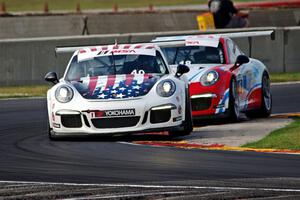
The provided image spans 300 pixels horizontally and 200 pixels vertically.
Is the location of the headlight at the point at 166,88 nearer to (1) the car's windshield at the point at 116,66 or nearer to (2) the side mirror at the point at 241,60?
(1) the car's windshield at the point at 116,66

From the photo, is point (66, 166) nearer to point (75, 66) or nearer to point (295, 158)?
point (295, 158)

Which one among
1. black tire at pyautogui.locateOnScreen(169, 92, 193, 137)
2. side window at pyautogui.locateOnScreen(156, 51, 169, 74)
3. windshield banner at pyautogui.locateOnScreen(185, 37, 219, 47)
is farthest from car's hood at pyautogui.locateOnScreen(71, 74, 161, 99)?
windshield banner at pyautogui.locateOnScreen(185, 37, 219, 47)

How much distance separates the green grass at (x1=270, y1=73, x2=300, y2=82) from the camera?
87.3 feet

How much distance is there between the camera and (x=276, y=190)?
35.3 feet

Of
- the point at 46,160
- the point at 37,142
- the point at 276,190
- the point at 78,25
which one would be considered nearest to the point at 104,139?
the point at 37,142

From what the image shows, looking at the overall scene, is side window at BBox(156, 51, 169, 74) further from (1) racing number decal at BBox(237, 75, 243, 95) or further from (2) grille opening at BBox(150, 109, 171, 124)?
(1) racing number decal at BBox(237, 75, 243, 95)

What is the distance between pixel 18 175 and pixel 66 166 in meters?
0.83

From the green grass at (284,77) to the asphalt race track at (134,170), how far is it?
35.4 feet

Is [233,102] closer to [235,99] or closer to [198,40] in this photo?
[235,99]

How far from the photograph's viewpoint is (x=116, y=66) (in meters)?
16.7

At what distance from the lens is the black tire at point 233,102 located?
1781cm

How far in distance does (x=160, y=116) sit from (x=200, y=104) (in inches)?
91.0

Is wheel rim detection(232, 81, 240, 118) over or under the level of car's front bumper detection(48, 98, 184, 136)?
under

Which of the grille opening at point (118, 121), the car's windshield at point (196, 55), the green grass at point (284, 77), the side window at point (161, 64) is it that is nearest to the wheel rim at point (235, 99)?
the car's windshield at point (196, 55)
